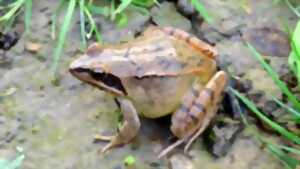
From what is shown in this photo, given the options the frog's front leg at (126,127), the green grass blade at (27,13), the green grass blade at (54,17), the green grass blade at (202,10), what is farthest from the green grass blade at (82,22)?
the green grass blade at (202,10)

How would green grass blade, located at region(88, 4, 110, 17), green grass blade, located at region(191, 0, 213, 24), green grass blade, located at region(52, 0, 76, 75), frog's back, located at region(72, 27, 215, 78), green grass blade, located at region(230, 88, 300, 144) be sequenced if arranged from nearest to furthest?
green grass blade, located at region(230, 88, 300, 144) < frog's back, located at region(72, 27, 215, 78) < green grass blade, located at region(52, 0, 76, 75) < green grass blade, located at region(191, 0, 213, 24) < green grass blade, located at region(88, 4, 110, 17)

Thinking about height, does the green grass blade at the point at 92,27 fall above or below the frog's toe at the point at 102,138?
above

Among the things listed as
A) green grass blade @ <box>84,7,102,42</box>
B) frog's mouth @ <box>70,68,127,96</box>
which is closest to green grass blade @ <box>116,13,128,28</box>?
green grass blade @ <box>84,7,102,42</box>

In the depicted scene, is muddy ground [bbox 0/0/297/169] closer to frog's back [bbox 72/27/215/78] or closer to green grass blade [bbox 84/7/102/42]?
green grass blade [bbox 84/7/102/42]

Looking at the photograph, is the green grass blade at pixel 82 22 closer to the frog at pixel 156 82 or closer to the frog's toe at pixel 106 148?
the frog at pixel 156 82

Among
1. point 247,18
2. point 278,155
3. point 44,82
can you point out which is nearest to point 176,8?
point 247,18

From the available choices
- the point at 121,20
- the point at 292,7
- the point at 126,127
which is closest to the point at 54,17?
the point at 121,20

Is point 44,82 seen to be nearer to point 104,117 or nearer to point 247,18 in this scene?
point 104,117

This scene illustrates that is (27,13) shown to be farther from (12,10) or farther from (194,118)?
(194,118)
